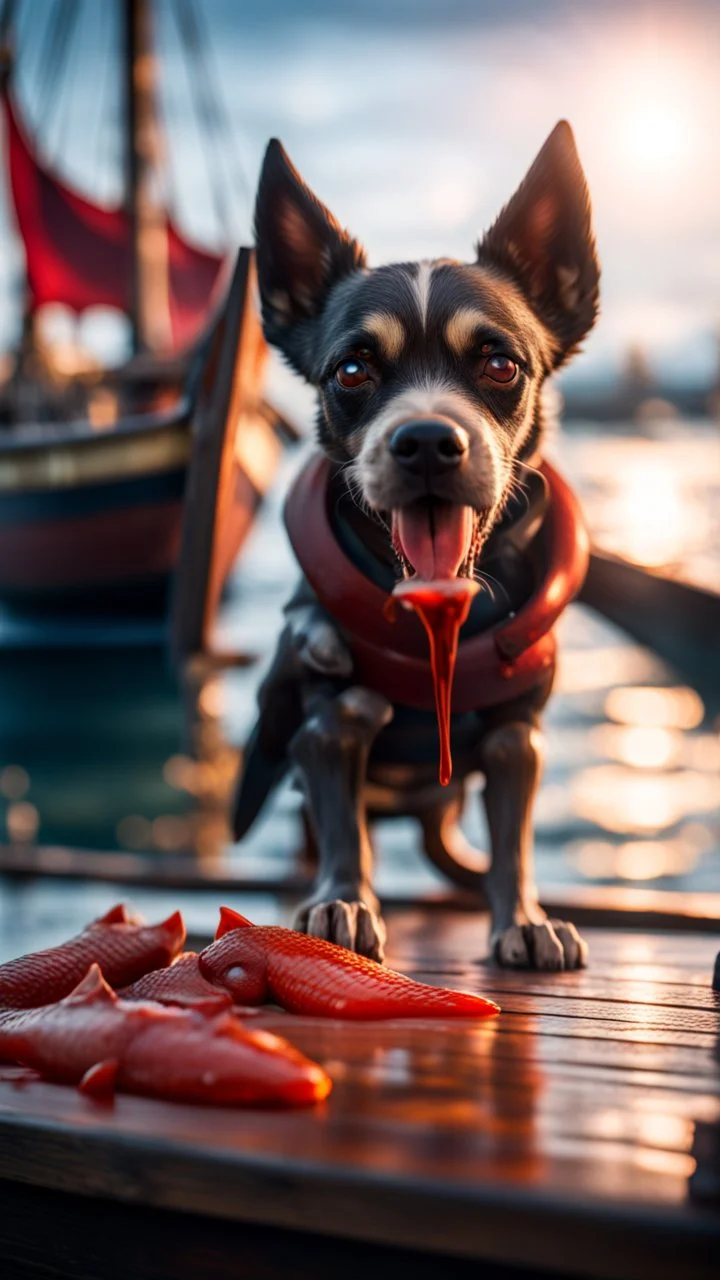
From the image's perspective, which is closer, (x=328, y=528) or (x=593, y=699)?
(x=328, y=528)

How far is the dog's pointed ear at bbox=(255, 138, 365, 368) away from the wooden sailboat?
35.6 ft

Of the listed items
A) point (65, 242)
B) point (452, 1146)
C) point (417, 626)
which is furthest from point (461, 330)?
point (65, 242)

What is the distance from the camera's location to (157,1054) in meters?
1.42

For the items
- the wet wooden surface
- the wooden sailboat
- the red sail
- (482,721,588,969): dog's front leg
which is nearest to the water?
(482,721,588,969): dog's front leg

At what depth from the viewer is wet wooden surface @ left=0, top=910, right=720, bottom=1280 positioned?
1.11m

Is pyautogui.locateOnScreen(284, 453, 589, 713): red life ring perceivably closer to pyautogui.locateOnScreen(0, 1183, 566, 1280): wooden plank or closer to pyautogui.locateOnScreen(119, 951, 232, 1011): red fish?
pyautogui.locateOnScreen(119, 951, 232, 1011): red fish

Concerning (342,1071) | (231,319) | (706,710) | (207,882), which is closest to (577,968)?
(342,1071)

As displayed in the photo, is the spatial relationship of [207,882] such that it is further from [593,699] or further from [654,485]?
[654,485]

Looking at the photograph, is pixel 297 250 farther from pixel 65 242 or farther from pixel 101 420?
pixel 65 242

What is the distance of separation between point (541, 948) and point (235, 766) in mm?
7235

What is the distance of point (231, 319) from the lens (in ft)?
9.36

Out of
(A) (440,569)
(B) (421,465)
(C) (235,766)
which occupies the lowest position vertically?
(C) (235,766)

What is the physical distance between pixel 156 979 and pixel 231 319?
155 centimetres

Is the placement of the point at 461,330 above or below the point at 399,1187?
above
